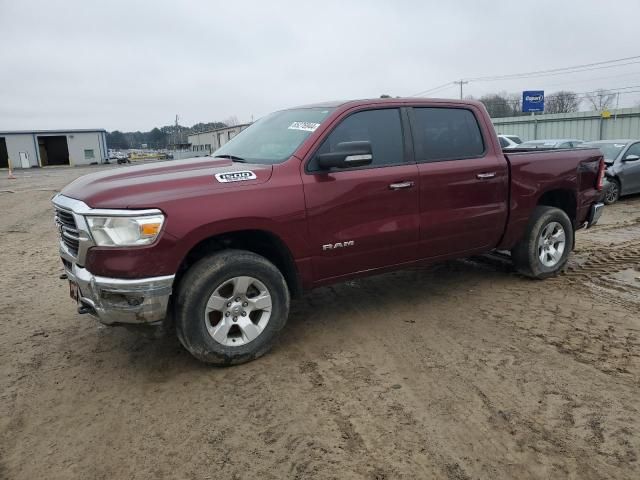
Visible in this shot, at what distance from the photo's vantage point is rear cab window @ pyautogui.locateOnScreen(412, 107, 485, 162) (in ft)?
15.4

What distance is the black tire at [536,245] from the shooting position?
5602 millimetres

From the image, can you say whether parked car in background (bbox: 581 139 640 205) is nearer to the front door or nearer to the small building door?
the front door

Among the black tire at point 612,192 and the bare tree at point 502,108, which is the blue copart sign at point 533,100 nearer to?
the bare tree at point 502,108

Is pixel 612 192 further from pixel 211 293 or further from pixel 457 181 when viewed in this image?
pixel 211 293

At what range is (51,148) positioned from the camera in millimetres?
56062

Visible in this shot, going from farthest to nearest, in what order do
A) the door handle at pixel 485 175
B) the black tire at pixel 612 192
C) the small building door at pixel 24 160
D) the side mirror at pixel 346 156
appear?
the small building door at pixel 24 160, the black tire at pixel 612 192, the door handle at pixel 485 175, the side mirror at pixel 346 156

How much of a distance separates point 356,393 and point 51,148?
203ft

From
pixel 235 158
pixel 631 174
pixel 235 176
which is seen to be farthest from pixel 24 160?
pixel 235 176

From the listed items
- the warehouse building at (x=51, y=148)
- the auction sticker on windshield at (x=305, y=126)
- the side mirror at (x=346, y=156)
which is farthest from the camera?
the warehouse building at (x=51, y=148)

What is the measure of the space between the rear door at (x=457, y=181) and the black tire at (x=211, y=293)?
5.15 ft

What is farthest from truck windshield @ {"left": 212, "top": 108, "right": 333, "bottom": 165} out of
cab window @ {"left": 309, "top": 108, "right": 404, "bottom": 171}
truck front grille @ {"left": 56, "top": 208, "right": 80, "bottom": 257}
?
truck front grille @ {"left": 56, "top": 208, "right": 80, "bottom": 257}

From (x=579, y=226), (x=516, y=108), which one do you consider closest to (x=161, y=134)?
(x=516, y=108)

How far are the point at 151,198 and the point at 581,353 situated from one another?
3.43m

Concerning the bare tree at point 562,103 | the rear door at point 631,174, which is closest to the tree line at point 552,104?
the bare tree at point 562,103
